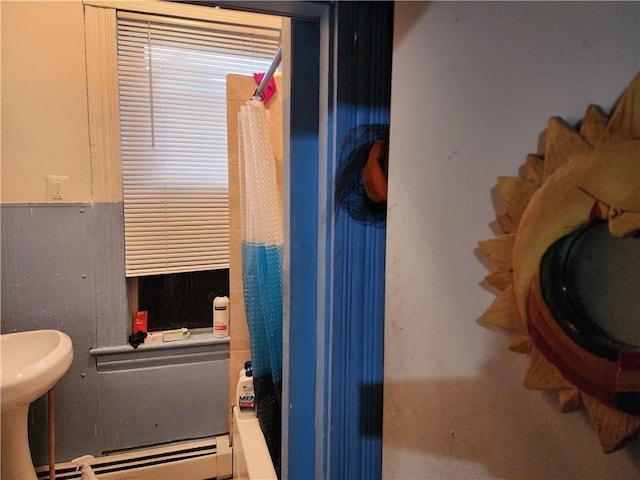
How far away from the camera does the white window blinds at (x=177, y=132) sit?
187 centimetres

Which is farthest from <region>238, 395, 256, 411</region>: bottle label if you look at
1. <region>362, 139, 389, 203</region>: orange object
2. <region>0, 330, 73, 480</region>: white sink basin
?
<region>362, 139, 389, 203</region>: orange object

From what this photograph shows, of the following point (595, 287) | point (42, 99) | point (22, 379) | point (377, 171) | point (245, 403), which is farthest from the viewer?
point (42, 99)

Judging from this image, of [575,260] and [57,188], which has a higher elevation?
[57,188]

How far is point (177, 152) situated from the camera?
197 cm

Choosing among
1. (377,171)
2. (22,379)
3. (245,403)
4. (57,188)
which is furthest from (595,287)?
(57,188)

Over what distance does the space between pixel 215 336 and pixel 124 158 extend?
3.21 ft

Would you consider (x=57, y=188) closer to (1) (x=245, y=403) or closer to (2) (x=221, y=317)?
(2) (x=221, y=317)

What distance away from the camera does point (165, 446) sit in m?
2.00

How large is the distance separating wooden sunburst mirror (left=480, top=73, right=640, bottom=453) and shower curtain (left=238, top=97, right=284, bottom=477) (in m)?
1.01

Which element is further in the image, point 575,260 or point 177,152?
point 177,152

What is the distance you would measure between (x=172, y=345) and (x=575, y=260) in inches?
75.9

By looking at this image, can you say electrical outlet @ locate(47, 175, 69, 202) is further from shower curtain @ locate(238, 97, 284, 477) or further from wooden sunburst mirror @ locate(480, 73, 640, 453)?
wooden sunburst mirror @ locate(480, 73, 640, 453)

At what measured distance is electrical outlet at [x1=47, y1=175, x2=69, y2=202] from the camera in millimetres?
1746

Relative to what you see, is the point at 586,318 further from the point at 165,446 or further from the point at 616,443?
the point at 165,446
